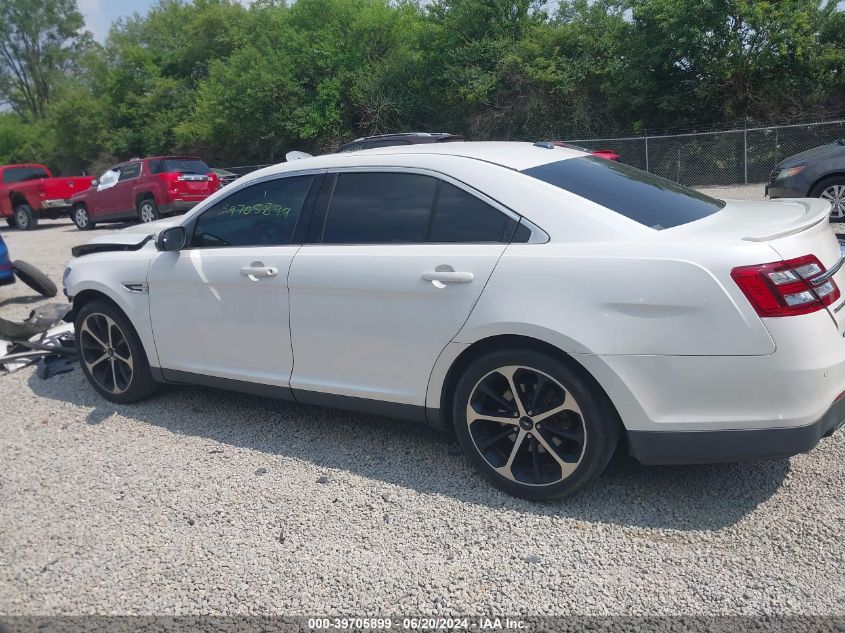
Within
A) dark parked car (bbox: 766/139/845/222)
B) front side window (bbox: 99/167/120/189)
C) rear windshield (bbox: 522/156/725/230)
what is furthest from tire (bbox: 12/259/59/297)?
front side window (bbox: 99/167/120/189)

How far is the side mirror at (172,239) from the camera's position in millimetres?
4684

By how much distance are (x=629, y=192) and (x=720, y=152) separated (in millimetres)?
15370

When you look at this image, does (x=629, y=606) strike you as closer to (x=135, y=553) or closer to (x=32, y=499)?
(x=135, y=553)

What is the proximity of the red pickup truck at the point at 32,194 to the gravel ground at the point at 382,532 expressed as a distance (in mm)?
19100

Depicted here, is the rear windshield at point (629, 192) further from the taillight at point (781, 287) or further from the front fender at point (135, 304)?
the front fender at point (135, 304)

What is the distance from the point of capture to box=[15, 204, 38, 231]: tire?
21734 mm

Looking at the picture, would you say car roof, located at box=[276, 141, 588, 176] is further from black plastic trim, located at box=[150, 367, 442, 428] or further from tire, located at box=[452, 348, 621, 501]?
black plastic trim, located at box=[150, 367, 442, 428]

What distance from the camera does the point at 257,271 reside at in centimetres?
427

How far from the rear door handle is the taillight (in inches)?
46.0

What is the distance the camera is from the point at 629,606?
2.79m

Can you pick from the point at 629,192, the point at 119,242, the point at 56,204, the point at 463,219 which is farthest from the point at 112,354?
the point at 56,204

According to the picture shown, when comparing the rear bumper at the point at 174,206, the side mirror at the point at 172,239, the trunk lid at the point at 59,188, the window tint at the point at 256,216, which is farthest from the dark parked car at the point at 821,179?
the trunk lid at the point at 59,188

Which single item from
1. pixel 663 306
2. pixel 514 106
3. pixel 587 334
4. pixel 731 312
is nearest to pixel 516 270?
pixel 587 334

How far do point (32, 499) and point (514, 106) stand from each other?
63.2 ft
